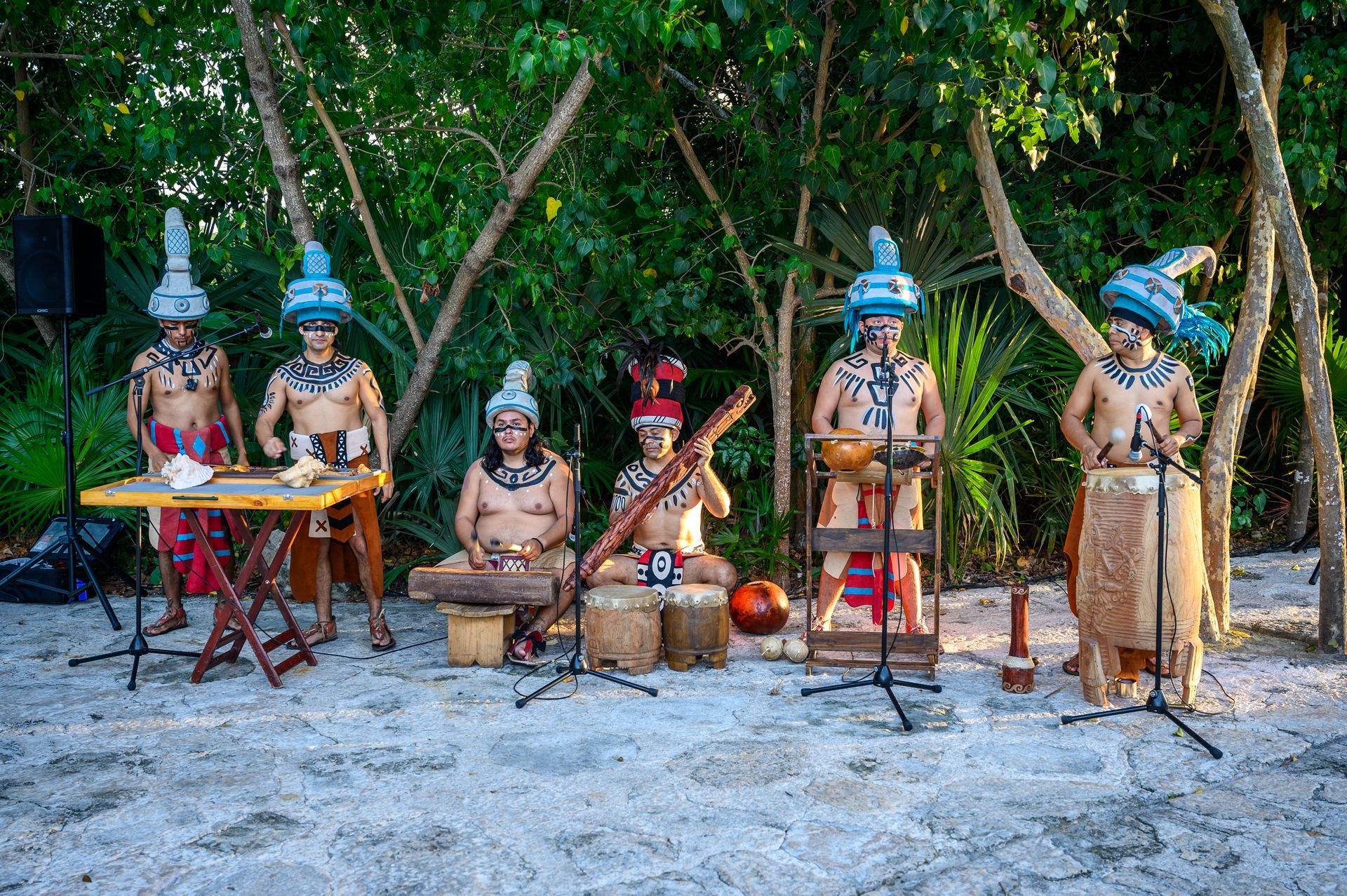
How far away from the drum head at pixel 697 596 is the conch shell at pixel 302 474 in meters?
1.60

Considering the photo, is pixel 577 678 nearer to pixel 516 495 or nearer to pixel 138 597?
pixel 516 495

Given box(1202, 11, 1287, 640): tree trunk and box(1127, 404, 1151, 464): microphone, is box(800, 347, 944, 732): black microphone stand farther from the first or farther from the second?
box(1202, 11, 1287, 640): tree trunk

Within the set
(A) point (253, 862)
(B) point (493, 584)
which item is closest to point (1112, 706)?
(B) point (493, 584)

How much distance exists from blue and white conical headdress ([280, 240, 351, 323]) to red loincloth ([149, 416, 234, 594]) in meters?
0.78

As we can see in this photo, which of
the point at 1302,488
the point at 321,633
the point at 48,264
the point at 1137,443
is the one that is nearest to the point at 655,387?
the point at 321,633

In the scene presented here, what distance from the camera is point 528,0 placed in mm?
4789

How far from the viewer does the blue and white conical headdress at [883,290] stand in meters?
5.09

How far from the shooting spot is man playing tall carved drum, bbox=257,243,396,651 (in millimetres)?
5434

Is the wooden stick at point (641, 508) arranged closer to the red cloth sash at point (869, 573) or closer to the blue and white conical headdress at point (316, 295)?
the red cloth sash at point (869, 573)

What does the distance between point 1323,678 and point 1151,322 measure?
5.59 feet

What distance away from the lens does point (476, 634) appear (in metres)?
5.04

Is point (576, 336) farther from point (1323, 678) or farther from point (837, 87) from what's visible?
point (1323, 678)

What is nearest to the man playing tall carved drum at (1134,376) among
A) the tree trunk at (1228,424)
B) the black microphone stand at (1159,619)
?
the black microphone stand at (1159,619)

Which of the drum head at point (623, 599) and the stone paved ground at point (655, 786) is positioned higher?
the drum head at point (623, 599)
